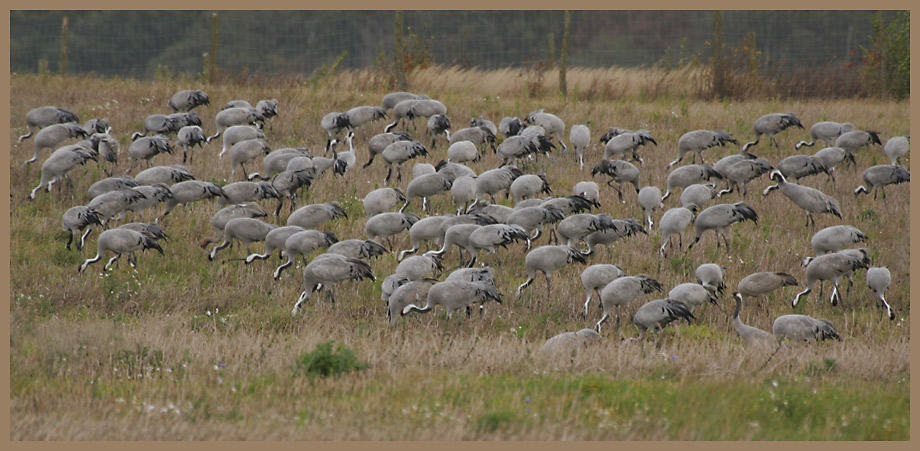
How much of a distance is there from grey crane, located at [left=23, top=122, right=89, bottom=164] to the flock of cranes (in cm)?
4

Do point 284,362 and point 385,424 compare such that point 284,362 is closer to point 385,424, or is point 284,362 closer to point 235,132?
point 385,424

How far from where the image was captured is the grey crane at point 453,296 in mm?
8680

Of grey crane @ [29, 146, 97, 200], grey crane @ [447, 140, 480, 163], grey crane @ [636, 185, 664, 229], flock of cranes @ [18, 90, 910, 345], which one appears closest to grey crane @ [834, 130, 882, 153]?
flock of cranes @ [18, 90, 910, 345]

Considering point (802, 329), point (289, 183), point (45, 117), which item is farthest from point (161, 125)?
point (802, 329)

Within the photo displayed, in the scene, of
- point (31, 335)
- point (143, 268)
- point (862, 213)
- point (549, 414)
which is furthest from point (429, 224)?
point (862, 213)

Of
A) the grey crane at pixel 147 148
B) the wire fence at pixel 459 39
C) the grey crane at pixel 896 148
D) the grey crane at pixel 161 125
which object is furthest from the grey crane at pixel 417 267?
the wire fence at pixel 459 39

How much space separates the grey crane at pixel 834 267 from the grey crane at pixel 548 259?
7.80 feet

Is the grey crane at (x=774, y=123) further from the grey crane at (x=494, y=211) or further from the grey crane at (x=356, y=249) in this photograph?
the grey crane at (x=356, y=249)

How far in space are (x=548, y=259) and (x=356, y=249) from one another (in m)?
2.15

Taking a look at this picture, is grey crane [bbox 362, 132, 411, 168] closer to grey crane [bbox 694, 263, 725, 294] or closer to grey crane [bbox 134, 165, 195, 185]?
grey crane [bbox 134, 165, 195, 185]

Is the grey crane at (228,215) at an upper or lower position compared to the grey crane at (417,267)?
upper

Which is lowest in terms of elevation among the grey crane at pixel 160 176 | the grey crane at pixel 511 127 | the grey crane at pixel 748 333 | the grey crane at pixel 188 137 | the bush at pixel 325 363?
the grey crane at pixel 748 333

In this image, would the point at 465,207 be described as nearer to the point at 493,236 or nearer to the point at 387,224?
the point at 387,224

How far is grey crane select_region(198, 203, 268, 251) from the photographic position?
1144 centimetres
